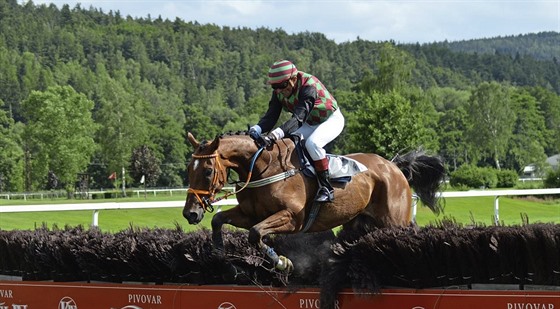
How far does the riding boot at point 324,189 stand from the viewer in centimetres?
684

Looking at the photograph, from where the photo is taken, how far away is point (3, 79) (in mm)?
139625

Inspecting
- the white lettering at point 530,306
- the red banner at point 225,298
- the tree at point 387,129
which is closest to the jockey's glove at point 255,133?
the red banner at point 225,298

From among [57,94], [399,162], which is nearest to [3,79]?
[57,94]

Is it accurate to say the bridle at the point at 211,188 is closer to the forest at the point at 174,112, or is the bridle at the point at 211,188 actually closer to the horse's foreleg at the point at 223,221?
the horse's foreleg at the point at 223,221

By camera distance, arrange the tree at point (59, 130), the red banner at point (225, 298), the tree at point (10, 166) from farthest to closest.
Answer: the tree at point (10, 166) → the tree at point (59, 130) → the red banner at point (225, 298)

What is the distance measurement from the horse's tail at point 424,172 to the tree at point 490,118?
78402 millimetres

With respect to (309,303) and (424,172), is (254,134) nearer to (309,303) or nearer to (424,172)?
(309,303)

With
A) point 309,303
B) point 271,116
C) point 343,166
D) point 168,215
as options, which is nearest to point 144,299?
point 309,303

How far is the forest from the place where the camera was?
58312 millimetres

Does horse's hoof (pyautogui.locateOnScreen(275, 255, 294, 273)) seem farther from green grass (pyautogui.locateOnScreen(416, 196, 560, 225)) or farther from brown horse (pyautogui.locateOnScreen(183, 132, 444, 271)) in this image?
green grass (pyautogui.locateOnScreen(416, 196, 560, 225))

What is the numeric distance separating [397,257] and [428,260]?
9.3 inches

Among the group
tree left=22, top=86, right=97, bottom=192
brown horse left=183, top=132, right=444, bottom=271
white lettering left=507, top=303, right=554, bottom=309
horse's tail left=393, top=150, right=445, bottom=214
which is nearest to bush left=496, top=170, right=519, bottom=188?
tree left=22, top=86, right=97, bottom=192

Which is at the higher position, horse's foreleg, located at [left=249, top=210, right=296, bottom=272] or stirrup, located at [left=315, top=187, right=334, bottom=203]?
stirrup, located at [left=315, top=187, right=334, bottom=203]

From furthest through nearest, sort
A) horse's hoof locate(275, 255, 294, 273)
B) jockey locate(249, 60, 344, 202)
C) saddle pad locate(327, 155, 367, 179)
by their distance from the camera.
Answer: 1. saddle pad locate(327, 155, 367, 179)
2. jockey locate(249, 60, 344, 202)
3. horse's hoof locate(275, 255, 294, 273)
